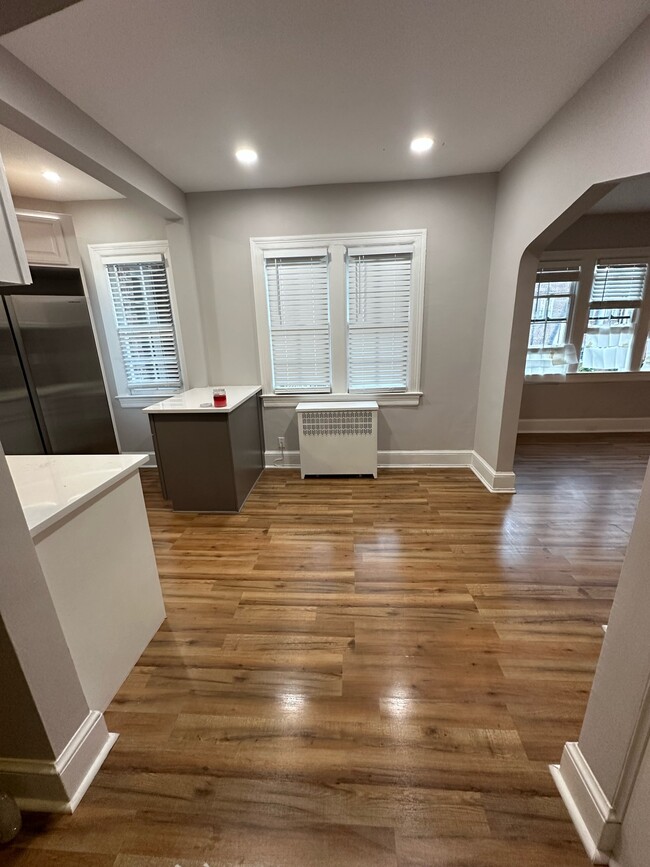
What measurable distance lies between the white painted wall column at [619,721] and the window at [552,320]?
4.16 m

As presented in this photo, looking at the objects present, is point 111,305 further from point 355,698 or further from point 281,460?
point 355,698

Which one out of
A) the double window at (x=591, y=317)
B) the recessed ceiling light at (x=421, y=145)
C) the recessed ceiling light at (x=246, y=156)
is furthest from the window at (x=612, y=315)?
the recessed ceiling light at (x=246, y=156)

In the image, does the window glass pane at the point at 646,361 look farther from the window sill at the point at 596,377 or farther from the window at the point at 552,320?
the window at the point at 552,320

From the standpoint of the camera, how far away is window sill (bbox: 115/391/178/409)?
3.71m

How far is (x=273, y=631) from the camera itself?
1711 millimetres

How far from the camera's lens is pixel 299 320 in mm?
3369

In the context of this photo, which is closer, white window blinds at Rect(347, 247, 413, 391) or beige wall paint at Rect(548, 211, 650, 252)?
white window blinds at Rect(347, 247, 413, 391)

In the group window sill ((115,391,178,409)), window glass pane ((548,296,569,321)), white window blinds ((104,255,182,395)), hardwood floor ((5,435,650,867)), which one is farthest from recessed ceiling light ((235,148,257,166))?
window glass pane ((548,296,569,321))

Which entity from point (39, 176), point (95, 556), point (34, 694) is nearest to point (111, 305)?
point (39, 176)

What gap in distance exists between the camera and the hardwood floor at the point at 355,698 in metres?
1.00

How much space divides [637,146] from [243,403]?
2774 mm

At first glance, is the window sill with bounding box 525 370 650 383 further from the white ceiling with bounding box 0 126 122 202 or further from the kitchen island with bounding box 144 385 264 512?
the white ceiling with bounding box 0 126 122 202

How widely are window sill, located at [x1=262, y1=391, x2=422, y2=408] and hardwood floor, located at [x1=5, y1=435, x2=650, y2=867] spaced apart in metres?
1.31

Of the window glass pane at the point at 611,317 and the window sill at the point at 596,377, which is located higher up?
the window glass pane at the point at 611,317
